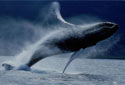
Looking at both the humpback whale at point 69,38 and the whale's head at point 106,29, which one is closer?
the whale's head at point 106,29

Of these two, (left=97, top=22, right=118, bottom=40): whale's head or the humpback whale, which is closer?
(left=97, top=22, right=118, bottom=40): whale's head

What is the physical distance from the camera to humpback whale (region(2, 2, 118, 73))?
28703 millimetres

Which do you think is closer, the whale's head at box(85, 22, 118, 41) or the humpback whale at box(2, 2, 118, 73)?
the whale's head at box(85, 22, 118, 41)

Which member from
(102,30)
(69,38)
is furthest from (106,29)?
(69,38)

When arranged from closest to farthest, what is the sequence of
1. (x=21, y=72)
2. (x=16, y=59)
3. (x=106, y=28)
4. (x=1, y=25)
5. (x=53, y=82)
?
(x=53, y=82)
(x=106, y=28)
(x=21, y=72)
(x=16, y=59)
(x=1, y=25)

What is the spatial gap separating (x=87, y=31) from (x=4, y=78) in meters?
6.29

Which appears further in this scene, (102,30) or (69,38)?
(69,38)

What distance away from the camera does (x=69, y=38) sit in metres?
29.8

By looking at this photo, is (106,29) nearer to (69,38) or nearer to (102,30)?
(102,30)

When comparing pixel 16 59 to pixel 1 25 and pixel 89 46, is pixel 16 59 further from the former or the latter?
pixel 1 25

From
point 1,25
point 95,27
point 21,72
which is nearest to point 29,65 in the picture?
point 21,72

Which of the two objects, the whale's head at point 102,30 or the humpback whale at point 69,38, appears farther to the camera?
the humpback whale at point 69,38

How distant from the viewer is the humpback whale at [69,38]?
2870 centimetres

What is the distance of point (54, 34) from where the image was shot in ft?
102
